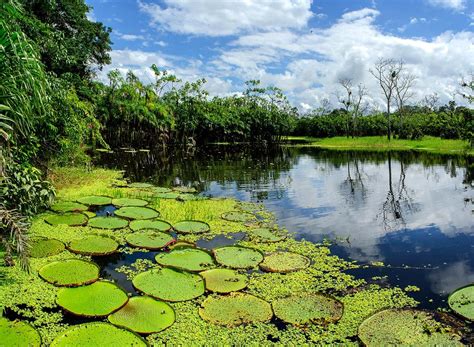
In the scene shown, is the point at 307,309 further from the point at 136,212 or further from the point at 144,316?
the point at 136,212

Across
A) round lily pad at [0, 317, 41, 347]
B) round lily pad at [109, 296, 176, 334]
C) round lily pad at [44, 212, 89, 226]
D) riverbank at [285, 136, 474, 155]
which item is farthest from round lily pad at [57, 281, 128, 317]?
riverbank at [285, 136, 474, 155]

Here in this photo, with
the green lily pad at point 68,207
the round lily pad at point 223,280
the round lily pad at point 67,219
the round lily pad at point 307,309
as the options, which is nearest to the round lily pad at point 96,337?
the round lily pad at point 223,280

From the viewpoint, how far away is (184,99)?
4225 centimetres

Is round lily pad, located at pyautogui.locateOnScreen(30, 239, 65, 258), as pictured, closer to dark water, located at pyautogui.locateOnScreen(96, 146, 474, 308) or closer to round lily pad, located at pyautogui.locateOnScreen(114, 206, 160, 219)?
round lily pad, located at pyautogui.locateOnScreen(114, 206, 160, 219)

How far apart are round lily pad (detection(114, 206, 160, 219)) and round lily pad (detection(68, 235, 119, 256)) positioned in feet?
5.94

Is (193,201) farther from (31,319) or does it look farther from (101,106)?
(101,106)

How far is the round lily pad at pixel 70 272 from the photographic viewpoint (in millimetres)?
5793

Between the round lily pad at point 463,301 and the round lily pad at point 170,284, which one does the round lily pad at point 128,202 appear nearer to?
A: the round lily pad at point 170,284

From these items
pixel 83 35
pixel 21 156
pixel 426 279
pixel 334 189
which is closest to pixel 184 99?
pixel 83 35

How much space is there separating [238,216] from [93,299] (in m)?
5.54

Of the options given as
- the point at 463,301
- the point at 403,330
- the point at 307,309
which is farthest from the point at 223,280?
the point at 463,301

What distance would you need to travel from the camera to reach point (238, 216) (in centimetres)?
1038

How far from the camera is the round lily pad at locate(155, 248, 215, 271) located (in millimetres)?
6570

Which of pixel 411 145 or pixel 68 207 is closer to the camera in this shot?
pixel 68 207
